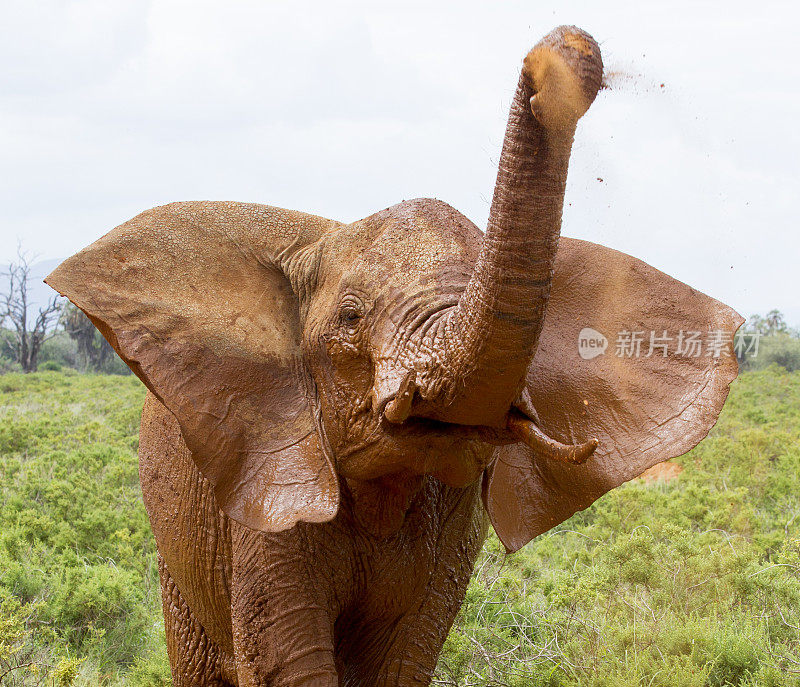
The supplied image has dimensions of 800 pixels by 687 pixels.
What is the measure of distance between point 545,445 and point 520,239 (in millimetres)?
505

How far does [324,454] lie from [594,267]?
42.1 inches

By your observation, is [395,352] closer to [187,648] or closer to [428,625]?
[428,625]

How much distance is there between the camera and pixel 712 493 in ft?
27.1

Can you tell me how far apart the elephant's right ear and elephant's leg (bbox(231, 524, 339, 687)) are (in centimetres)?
25

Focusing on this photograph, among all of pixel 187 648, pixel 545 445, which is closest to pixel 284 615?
pixel 545 445

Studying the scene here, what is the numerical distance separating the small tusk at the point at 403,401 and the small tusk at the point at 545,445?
0.24 meters

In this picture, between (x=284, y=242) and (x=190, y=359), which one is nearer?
(x=190, y=359)

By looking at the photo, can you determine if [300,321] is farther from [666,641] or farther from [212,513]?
[666,641]

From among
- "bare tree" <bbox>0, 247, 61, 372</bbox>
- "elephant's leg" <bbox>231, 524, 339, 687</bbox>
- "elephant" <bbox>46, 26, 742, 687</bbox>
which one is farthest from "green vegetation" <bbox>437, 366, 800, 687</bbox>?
"bare tree" <bbox>0, 247, 61, 372</bbox>

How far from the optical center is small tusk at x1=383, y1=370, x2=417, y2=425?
89.9 inches

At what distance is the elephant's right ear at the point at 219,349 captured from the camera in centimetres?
267

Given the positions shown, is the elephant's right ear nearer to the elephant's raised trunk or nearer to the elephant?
the elephant

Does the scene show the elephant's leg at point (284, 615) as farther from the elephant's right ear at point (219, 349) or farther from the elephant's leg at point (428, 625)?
the elephant's leg at point (428, 625)

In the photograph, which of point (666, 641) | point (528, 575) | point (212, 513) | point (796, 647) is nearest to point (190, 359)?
point (212, 513)
